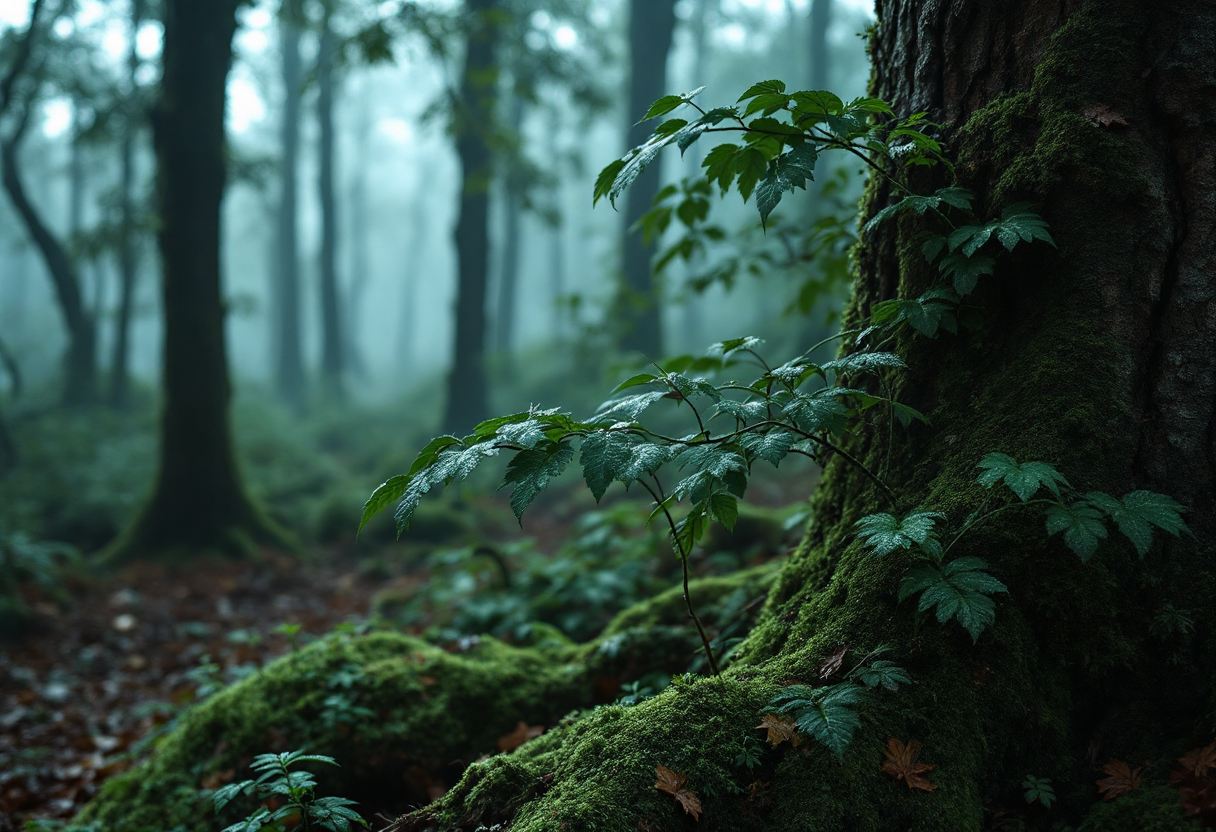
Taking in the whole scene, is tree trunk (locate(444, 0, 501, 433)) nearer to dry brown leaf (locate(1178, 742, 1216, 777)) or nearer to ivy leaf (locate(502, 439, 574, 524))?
ivy leaf (locate(502, 439, 574, 524))

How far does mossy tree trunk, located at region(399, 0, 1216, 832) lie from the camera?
1.67m

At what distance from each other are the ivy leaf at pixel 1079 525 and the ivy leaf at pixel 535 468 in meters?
1.11

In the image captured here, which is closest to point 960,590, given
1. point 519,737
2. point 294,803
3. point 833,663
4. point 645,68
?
point 833,663

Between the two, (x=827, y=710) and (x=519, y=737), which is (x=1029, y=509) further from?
(x=519, y=737)

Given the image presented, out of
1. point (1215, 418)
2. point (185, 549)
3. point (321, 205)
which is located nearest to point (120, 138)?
point (321, 205)

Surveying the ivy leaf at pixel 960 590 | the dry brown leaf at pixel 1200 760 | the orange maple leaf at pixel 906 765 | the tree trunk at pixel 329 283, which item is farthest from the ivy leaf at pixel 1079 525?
the tree trunk at pixel 329 283

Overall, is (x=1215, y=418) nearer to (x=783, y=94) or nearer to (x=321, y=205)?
(x=783, y=94)

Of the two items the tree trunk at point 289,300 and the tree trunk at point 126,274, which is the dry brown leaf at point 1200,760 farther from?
the tree trunk at point 289,300

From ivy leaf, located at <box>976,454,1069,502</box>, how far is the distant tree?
14.2 m

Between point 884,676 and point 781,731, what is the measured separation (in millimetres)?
285

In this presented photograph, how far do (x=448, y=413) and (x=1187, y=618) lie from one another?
39.9 ft

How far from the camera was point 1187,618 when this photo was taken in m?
1.68

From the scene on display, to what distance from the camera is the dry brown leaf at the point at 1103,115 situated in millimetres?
1979

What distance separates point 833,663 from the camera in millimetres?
1890
